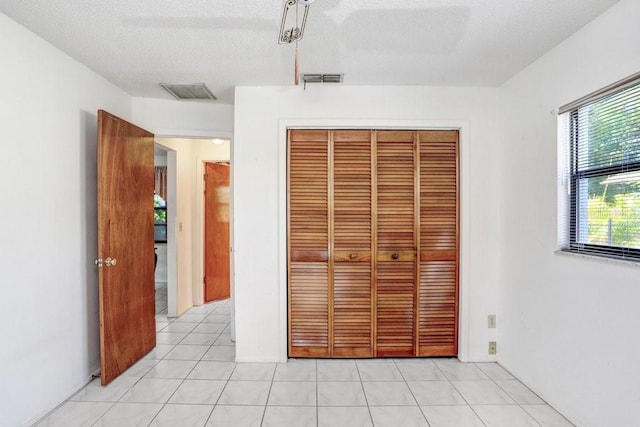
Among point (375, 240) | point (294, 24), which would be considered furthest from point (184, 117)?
point (375, 240)

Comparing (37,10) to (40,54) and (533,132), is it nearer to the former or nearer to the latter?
(40,54)

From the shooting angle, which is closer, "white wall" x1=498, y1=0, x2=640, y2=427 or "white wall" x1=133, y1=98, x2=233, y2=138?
"white wall" x1=498, y1=0, x2=640, y2=427

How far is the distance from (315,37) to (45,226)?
211cm

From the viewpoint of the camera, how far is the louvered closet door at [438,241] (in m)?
2.81

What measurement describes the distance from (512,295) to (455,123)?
150cm

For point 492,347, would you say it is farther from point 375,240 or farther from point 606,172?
point 606,172

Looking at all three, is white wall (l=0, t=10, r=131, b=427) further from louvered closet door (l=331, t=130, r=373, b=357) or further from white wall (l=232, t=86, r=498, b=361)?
louvered closet door (l=331, t=130, r=373, b=357)

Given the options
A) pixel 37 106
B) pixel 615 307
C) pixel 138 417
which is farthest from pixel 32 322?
pixel 615 307

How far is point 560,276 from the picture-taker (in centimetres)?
208

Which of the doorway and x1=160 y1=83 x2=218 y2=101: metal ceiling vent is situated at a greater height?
x1=160 y1=83 x2=218 y2=101: metal ceiling vent

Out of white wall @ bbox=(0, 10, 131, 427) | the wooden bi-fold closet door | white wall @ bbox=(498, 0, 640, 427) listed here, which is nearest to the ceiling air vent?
the wooden bi-fold closet door

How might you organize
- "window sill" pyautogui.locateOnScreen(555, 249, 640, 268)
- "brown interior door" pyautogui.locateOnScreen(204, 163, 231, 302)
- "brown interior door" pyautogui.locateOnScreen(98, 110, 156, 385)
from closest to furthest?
"window sill" pyautogui.locateOnScreen(555, 249, 640, 268), "brown interior door" pyautogui.locateOnScreen(98, 110, 156, 385), "brown interior door" pyautogui.locateOnScreen(204, 163, 231, 302)

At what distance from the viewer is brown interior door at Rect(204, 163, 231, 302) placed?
468 centimetres

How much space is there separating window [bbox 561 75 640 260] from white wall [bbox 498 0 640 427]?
0.08 m
